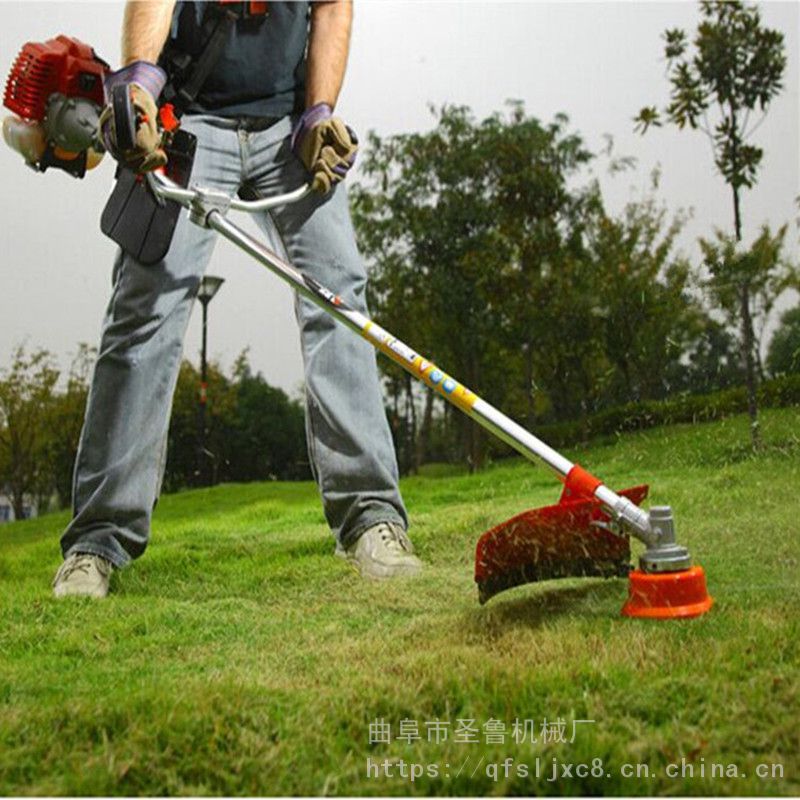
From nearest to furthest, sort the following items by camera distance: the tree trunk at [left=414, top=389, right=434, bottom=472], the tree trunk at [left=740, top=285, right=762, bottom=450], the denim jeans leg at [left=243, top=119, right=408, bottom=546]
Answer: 1. the denim jeans leg at [left=243, top=119, right=408, bottom=546]
2. the tree trunk at [left=740, top=285, right=762, bottom=450]
3. the tree trunk at [left=414, top=389, right=434, bottom=472]

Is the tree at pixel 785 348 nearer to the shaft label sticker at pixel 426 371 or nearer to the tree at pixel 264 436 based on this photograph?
the tree at pixel 264 436

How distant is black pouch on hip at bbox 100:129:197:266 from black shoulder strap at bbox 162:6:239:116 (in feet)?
0.43

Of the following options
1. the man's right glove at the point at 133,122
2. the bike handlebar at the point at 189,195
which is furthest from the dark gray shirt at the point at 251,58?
the bike handlebar at the point at 189,195

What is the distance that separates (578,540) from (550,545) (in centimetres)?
6

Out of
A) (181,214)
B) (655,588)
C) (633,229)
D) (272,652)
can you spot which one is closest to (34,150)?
(181,214)

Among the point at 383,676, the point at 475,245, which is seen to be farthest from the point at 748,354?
the point at 383,676

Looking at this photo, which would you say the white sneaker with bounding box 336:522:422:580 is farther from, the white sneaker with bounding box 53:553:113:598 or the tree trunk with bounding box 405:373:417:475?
the tree trunk with bounding box 405:373:417:475

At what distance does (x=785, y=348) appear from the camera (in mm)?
3852

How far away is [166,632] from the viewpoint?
5.67 feet

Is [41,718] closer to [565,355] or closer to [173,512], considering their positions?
[173,512]

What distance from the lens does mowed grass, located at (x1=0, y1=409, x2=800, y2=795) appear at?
97 cm

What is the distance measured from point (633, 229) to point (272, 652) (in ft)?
11.5

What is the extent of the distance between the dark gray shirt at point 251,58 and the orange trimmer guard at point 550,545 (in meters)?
1.21

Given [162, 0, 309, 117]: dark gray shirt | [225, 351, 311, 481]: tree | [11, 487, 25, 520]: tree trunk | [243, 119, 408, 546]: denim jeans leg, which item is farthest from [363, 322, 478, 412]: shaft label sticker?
[11, 487, 25, 520]: tree trunk
